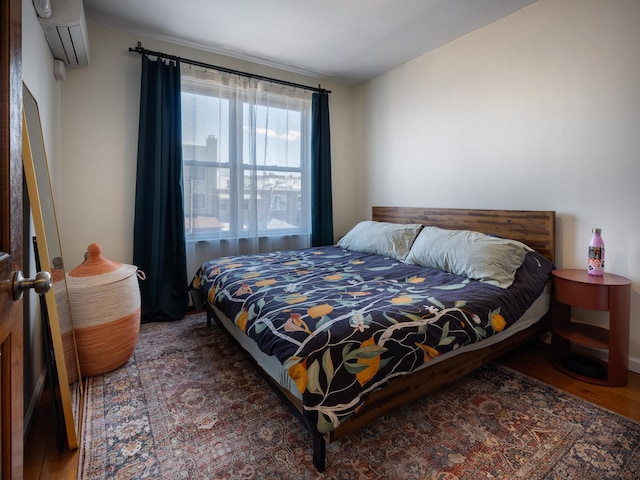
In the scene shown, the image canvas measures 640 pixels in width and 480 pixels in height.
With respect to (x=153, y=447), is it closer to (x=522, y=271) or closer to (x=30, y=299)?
(x=30, y=299)

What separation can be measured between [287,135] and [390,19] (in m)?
1.56

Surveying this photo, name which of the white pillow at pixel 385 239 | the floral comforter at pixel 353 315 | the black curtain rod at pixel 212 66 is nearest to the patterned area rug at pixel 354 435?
the floral comforter at pixel 353 315

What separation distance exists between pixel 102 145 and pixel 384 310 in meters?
2.82

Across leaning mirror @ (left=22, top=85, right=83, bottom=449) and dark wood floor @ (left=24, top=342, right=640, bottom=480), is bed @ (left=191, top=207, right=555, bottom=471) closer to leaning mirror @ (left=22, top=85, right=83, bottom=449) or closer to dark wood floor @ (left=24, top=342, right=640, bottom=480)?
dark wood floor @ (left=24, top=342, right=640, bottom=480)

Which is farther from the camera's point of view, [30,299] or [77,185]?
[77,185]

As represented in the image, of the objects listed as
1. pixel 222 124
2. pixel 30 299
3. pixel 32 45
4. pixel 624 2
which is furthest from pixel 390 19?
pixel 30 299

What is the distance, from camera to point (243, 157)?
3.52 metres

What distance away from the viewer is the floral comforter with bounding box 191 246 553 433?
1.32 metres

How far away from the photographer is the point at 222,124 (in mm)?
3375

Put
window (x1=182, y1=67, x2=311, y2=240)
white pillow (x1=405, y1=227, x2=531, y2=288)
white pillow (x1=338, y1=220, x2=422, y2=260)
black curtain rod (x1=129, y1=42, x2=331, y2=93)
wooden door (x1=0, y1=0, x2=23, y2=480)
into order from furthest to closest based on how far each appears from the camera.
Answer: window (x1=182, y1=67, x2=311, y2=240) → white pillow (x1=338, y1=220, x2=422, y2=260) → black curtain rod (x1=129, y1=42, x2=331, y2=93) → white pillow (x1=405, y1=227, x2=531, y2=288) → wooden door (x1=0, y1=0, x2=23, y2=480)

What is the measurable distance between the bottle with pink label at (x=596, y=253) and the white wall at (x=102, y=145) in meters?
3.64

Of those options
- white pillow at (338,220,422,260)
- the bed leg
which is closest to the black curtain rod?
white pillow at (338,220,422,260)

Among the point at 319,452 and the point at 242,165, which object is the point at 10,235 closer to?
the point at 319,452

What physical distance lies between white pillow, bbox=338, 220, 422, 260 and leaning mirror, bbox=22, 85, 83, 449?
239 centimetres
